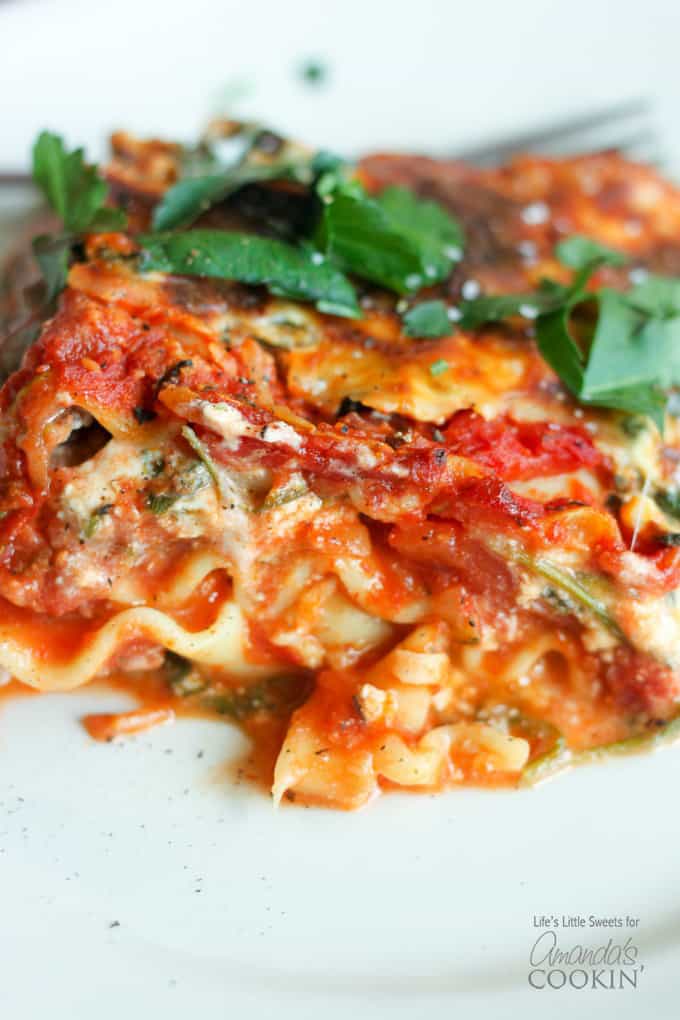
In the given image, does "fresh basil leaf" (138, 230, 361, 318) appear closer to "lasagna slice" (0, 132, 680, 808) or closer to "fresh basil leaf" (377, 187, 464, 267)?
"lasagna slice" (0, 132, 680, 808)

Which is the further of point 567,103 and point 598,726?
point 567,103

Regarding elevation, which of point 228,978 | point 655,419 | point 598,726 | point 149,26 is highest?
point 149,26

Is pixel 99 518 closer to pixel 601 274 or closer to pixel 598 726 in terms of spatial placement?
pixel 598 726

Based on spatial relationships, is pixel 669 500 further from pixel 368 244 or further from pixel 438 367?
pixel 368 244

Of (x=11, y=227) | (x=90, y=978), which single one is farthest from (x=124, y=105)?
(x=90, y=978)

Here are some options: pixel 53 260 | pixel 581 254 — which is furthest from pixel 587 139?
pixel 53 260

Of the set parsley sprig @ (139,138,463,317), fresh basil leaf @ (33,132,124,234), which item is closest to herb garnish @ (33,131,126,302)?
fresh basil leaf @ (33,132,124,234)
